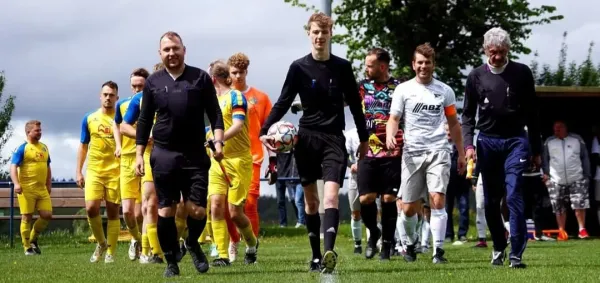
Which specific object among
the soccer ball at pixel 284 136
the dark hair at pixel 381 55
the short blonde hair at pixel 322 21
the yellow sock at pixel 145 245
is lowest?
the yellow sock at pixel 145 245

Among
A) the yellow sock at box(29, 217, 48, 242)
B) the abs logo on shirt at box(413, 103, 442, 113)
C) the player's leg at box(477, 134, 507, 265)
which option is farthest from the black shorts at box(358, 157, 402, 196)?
the yellow sock at box(29, 217, 48, 242)

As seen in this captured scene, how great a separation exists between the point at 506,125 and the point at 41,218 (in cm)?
1097

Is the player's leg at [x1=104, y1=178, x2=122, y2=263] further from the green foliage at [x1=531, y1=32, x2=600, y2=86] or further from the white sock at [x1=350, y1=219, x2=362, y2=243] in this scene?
the green foliage at [x1=531, y1=32, x2=600, y2=86]

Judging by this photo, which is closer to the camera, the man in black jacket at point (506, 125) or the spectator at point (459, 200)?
the man in black jacket at point (506, 125)

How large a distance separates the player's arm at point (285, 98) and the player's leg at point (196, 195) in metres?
0.68


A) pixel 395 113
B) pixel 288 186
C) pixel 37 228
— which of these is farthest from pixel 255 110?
pixel 288 186

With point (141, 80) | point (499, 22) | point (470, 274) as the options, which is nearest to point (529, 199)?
point (141, 80)

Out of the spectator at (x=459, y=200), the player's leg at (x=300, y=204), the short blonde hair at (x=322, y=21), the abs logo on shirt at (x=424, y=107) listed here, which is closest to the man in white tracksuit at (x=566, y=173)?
the spectator at (x=459, y=200)

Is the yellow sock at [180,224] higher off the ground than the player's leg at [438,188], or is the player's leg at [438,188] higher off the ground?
the player's leg at [438,188]

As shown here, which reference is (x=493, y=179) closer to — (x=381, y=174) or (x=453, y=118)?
(x=453, y=118)

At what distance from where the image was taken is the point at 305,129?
11297 millimetres

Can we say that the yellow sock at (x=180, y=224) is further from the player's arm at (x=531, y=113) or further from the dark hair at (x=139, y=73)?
the player's arm at (x=531, y=113)

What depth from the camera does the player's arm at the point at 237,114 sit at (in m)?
12.4

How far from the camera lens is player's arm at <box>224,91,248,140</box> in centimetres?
1239
